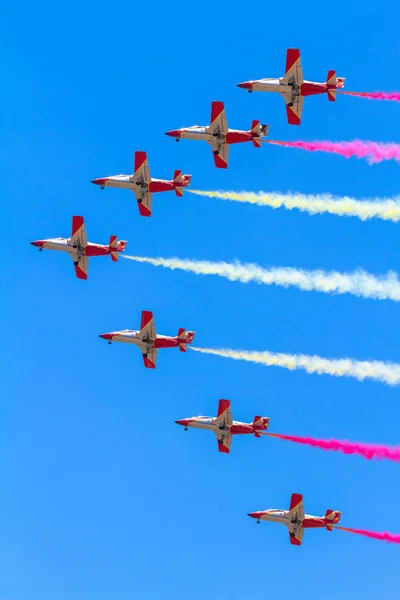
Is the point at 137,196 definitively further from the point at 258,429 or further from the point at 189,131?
the point at 258,429

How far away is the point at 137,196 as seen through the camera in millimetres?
101062

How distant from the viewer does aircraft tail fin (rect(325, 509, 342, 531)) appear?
322 ft

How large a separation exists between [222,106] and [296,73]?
6691mm

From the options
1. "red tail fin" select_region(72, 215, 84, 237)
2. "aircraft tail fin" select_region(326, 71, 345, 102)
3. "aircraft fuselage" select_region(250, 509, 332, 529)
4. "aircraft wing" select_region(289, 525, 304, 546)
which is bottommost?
"aircraft wing" select_region(289, 525, 304, 546)

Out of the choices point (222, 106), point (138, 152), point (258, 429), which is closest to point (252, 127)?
point (222, 106)

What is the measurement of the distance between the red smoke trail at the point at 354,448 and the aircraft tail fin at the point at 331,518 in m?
6.76

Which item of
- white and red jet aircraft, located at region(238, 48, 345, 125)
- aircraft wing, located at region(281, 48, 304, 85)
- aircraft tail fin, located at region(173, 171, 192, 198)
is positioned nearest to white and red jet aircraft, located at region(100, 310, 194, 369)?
aircraft tail fin, located at region(173, 171, 192, 198)

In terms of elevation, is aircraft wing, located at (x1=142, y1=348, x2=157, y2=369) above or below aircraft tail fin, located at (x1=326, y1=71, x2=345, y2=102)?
below

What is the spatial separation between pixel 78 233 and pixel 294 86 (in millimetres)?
22161

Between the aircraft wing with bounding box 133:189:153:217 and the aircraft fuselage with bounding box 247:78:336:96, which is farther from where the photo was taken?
the aircraft wing with bounding box 133:189:153:217

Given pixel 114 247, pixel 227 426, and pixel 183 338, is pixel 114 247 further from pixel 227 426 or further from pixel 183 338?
pixel 227 426

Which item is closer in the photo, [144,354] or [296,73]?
[296,73]

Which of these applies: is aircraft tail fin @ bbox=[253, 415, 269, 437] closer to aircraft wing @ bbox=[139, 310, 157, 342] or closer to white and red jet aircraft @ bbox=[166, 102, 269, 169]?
aircraft wing @ bbox=[139, 310, 157, 342]

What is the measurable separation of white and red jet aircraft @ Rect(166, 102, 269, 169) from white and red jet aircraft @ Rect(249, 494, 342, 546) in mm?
27981
